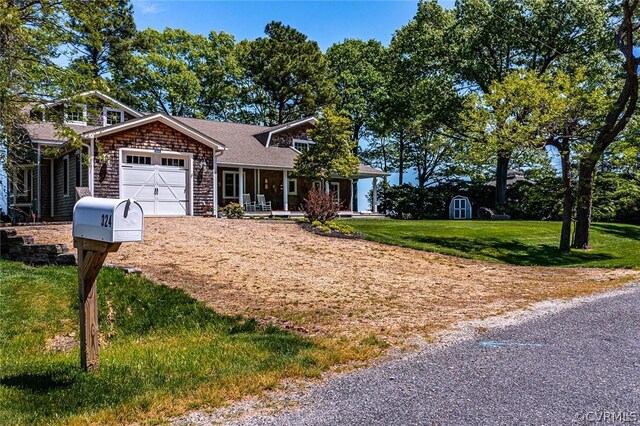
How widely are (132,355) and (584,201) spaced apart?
15.6 metres

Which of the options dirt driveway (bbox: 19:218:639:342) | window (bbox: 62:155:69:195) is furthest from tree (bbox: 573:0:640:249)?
window (bbox: 62:155:69:195)

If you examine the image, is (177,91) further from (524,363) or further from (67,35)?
(524,363)

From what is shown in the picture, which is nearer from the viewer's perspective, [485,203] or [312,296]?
[312,296]

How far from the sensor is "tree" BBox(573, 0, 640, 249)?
1455cm

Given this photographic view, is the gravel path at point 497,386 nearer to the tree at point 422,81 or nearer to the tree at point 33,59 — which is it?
the tree at point 33,59

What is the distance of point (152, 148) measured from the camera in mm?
18094

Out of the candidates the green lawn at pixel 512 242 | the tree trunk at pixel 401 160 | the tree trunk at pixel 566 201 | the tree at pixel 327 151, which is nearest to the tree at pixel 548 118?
the tree trunk at pixel 566 201

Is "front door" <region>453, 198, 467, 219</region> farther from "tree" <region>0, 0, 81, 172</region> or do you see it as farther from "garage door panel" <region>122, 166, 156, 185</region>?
"tree" <region>0, 0, 81, 172</region>

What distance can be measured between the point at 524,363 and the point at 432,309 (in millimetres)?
2559

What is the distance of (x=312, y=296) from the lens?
7.92 metres

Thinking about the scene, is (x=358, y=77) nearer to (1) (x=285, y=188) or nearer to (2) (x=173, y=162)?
(1) (x=285, y=188)

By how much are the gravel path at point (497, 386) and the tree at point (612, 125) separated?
1138 centimetres

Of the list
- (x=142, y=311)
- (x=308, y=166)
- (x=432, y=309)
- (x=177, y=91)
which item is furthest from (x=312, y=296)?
(x=177, y=91)

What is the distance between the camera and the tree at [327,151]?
877 inches
